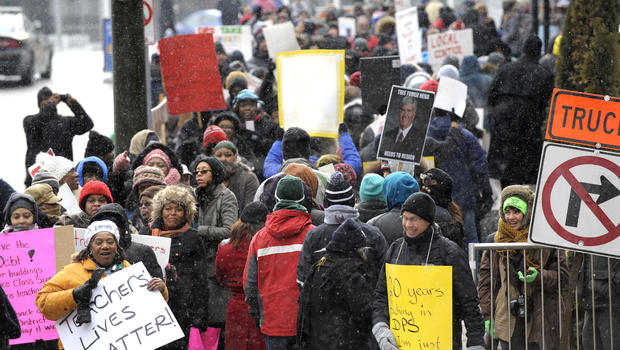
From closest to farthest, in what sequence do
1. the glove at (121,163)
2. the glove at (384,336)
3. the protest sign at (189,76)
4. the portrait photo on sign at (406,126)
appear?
the glove at (384,336), the portrait photo on sign at (406,126), the glove at (121,163), the protest sign at (189,76)

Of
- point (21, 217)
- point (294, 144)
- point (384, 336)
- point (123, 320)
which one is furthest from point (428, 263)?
point (294, 144)

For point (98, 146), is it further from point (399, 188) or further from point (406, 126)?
point (399, 188)

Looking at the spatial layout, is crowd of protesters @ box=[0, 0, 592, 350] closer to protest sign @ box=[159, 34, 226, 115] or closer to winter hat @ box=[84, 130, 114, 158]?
winter hat @ box=[84, 130, 114, 158]

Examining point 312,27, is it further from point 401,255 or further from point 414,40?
point 401,255

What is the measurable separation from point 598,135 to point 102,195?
3686 mm

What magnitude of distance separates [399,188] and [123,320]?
A: 6.88 ft

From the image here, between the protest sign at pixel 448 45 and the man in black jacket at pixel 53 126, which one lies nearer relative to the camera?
the man in black jacket at pixel 53 126

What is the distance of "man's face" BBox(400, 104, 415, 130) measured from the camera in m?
8.89

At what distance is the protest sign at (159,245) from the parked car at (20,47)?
20243 millimetres

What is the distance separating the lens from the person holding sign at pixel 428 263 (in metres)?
6.22

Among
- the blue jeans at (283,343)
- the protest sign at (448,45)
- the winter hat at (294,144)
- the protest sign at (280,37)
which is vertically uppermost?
the protest sign at (280,37)

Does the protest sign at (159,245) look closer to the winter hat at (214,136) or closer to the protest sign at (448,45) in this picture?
the winter hat at (214,136)

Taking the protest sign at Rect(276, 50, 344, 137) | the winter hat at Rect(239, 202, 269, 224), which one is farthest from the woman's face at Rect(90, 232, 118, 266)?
the protest sign at Rect(276, 50, 344, 137)

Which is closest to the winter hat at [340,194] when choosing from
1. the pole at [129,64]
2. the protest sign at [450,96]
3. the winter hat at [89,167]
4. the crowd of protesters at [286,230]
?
the crowd of protesters at [286,230]
